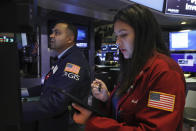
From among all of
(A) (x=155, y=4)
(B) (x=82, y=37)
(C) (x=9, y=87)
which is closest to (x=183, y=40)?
(A) (x=155, y=4)

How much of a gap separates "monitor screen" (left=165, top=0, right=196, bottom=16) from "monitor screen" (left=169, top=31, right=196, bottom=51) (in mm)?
342

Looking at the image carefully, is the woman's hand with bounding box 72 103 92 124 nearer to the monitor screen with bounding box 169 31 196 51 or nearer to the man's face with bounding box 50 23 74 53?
the man's face with bounding box 50 23 74 53

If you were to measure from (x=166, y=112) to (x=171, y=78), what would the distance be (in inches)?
5.1

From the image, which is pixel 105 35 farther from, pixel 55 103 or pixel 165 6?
pixel 55 103

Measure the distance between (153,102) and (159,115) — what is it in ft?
0.17

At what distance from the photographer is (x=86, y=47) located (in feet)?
18.8

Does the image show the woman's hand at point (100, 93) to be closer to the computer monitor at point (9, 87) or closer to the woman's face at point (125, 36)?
the woman's face at point (125, 36)

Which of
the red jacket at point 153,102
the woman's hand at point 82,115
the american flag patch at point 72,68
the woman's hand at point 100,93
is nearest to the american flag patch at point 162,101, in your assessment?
the red jacket at point 153,102

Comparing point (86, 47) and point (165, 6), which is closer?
point (165, 6)

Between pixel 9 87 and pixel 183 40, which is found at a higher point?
pixel 183 40

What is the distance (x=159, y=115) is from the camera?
0.65m

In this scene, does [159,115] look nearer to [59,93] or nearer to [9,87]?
[9,87]

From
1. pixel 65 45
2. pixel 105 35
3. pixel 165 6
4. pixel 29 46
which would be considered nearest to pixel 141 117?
pixel 65 45

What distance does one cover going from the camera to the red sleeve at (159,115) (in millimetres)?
645
